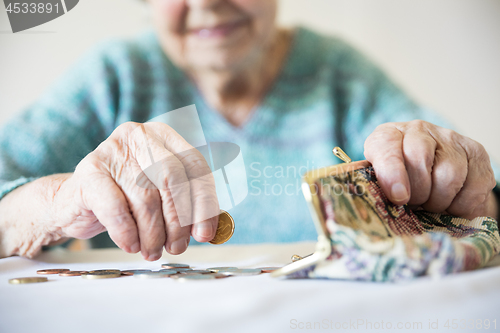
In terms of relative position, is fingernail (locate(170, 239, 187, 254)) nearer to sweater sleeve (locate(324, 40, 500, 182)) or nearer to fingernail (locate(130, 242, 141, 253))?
fingernail (locate(130, 242, 141, 253))

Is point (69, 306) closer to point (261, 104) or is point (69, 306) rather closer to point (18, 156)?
point (18, 156)

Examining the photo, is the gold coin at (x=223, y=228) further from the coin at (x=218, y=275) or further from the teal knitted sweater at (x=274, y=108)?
the teal knitted sweater at (x=274, y=108)

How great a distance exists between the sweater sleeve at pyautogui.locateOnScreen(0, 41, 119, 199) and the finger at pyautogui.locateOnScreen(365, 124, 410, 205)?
545 millimetres

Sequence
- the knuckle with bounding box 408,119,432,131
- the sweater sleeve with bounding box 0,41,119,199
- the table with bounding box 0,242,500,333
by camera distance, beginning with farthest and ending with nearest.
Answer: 1. the sweater sleeve with bounding box 0,41,119,199
2. the knuckle with bounding box 408,119,432,131
3. the table with bounding box 0,242,500,333

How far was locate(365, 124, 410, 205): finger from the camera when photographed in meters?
0.38

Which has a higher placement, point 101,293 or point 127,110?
point 127,110

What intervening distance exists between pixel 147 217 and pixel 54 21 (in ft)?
3.62

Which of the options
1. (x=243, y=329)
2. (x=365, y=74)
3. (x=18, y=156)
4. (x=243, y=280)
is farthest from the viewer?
(x=365, y=74)

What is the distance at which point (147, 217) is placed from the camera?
401 millimetres

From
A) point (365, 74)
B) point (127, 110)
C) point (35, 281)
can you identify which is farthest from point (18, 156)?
point (365, 74)

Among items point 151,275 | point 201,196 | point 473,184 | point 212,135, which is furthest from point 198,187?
point 212,135

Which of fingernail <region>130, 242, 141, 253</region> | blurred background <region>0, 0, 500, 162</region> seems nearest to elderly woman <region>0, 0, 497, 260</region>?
fingernail <region>130, 242, 141, 253</region>

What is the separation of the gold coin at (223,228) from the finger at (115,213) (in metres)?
0.10

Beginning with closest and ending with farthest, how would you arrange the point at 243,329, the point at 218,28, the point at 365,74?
1. the point at 243,329
2. the point at 218,28
3. the point at 365,74
